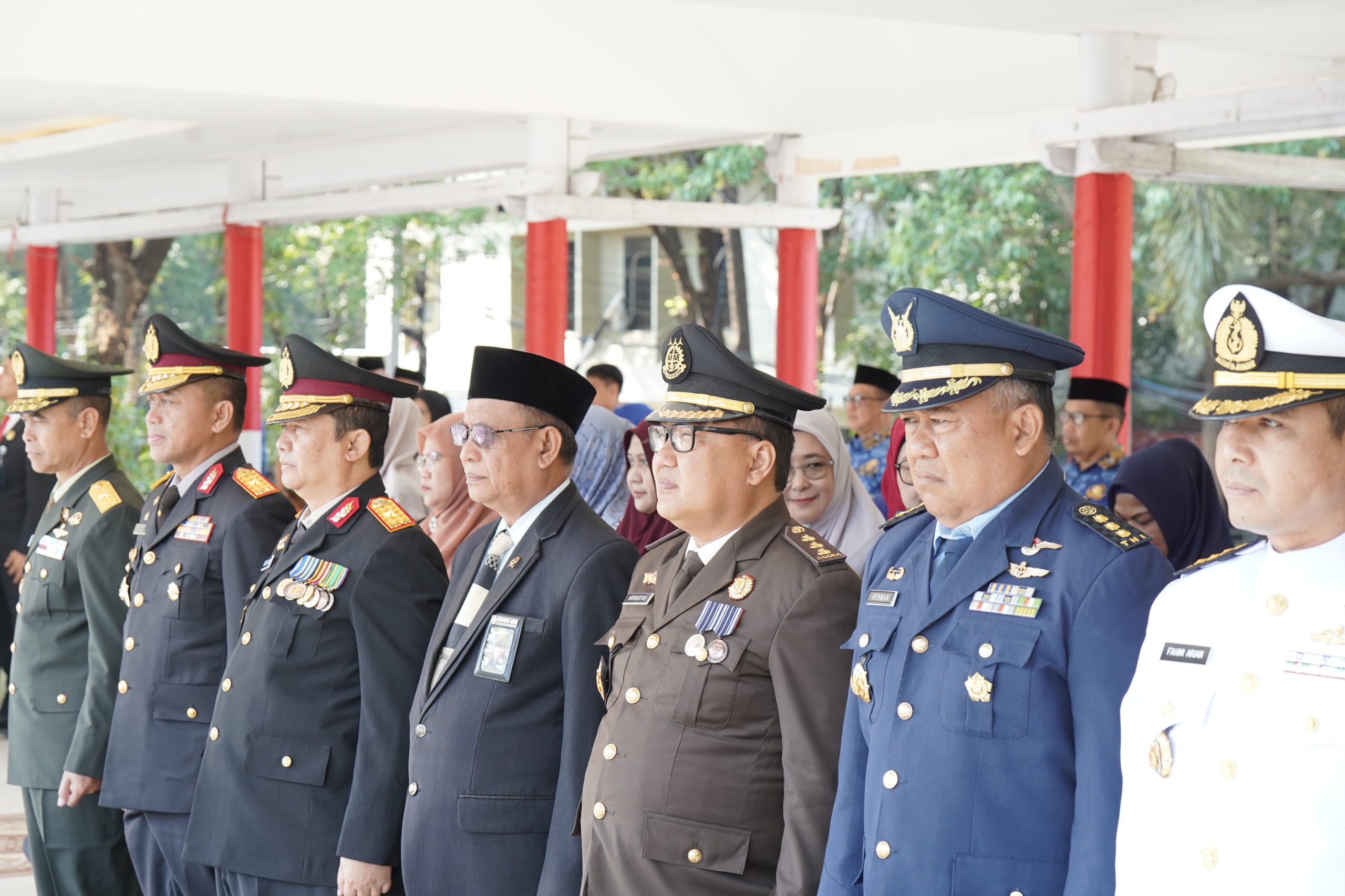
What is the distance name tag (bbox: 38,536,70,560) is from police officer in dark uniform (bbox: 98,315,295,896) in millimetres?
373

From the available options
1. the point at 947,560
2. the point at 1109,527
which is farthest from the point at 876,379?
the point at 1109,527

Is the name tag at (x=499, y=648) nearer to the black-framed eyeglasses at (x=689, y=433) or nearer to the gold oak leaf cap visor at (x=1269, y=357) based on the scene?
the black-framed eyeglasses at (x=689, y=433)

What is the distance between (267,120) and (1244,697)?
8329mm

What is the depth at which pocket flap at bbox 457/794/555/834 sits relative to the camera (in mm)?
2848

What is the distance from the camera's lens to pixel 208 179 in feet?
41.8

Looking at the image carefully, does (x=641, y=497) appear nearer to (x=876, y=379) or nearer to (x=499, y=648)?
(x=499, y=648)

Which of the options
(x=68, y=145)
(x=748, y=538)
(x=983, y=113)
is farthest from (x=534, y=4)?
(x=748, y=538)

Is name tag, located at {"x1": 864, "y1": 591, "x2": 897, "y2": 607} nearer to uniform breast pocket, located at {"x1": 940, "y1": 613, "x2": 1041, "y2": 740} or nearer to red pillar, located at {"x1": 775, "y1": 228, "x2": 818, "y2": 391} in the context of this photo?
uniform breast pocket, located at {"x1": 940, "y1": 613, "x2": 1041, "y2": 740}

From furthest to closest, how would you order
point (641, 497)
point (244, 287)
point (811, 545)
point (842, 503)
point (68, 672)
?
1. point (244, 287)
2. point (641, 497)
3. point (68, 672)
4. point (842, 503)
5. point (811, 545)

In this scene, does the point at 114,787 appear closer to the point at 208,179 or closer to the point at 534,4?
the point at 534,4

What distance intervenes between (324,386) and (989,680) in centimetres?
201

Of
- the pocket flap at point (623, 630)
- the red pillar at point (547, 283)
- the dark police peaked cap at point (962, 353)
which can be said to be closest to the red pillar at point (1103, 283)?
the red pillar at point (547, 283)

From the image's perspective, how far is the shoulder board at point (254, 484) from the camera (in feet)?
12.5

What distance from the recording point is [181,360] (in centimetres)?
402
